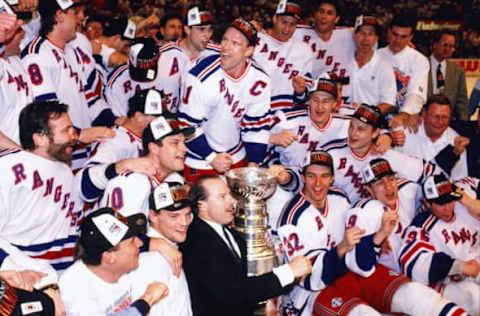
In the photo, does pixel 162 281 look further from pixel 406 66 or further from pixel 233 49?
pixel 406 66

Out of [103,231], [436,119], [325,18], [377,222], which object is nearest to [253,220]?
[103,231]

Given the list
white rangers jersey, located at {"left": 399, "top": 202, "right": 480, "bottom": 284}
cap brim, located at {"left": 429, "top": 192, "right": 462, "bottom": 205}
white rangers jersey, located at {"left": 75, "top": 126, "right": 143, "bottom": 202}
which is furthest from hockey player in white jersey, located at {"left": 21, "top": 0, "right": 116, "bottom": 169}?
cap brim, located at {"left": 429, "top": 192, "right": 462, "bottom": 205}

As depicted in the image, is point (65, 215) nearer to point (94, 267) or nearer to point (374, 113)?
point (94, 267)

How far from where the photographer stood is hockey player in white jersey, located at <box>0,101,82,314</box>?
316 centimetres

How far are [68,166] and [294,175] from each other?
168cm

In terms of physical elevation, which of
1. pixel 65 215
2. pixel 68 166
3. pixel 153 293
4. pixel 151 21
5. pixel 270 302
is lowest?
pixel 270 302

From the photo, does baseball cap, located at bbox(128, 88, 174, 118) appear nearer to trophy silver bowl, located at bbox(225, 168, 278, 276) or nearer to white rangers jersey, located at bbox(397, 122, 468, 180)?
trophy silver bowl, located at bbox(225, 168, 278, 276)

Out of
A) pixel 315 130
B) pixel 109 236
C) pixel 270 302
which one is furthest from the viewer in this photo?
pixel 315 130

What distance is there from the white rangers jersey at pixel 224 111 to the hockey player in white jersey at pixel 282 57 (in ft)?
2.83

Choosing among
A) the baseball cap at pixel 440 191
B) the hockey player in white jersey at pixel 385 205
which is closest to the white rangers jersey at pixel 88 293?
the hockey player in white jersey at pixel 385 205

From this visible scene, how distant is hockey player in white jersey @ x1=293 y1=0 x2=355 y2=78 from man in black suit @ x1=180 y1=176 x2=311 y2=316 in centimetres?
273

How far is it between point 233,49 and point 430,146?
7.44 feet

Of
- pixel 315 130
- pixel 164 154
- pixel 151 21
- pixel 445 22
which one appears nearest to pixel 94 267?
pixel 164 154

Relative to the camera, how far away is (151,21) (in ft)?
22.0
